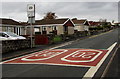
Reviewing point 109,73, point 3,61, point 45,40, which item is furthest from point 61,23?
point 109,73

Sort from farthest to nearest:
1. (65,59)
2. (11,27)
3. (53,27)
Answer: (53,27) < (11,27) < (65,59)

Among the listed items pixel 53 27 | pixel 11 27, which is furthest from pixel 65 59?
pixel 53 27

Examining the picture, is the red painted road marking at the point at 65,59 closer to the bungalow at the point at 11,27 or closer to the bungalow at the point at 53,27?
the bungalow at the point at 11,27

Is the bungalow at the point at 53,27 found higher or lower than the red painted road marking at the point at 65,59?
higher

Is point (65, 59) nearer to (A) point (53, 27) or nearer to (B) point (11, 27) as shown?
(B) point (11, 27)

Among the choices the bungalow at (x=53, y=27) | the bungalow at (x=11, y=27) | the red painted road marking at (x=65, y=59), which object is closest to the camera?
the red painted road marking at (x=65, y=59)

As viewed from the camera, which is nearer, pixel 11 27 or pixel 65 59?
pixel 65 59

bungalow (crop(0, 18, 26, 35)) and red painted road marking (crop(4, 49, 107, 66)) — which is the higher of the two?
bungalow (crop(0, 18, 26, 35))

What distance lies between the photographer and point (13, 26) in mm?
40656

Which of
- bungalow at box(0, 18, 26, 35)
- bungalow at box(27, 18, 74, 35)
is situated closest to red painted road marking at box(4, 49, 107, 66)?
bungalow at box(0, 18, 26, 35)

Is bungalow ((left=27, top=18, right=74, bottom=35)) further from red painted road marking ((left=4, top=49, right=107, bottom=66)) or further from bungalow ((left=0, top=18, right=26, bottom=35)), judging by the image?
red painted road marking ((left=4, top=49, right=107, bottom=66))

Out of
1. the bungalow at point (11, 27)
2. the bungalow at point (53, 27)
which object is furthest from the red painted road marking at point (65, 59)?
the bungalow at point (53, 27)

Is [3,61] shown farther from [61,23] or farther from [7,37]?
[61,23]

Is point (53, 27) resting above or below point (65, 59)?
above
